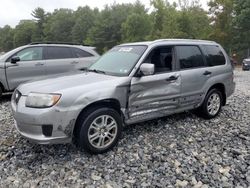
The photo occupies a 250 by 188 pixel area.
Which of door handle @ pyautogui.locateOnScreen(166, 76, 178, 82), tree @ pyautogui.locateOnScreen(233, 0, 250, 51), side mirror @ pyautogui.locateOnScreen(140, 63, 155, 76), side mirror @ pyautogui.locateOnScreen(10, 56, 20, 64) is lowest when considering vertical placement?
door handle @ pyautogui.locateOnScreen(166, 76, 178, 82)

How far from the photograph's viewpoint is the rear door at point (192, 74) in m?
5.85

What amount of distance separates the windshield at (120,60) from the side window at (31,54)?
12.4 ft

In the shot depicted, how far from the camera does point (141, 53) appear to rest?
17.6 ft

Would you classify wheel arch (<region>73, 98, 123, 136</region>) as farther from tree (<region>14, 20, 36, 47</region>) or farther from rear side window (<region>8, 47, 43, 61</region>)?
tree (<region>14, 20, 36, 47</region>)

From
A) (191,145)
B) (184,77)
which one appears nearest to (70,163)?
(191,145)

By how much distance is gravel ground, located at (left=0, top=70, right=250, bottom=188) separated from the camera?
164 inches

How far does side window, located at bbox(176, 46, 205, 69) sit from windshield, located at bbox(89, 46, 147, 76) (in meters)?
0.83

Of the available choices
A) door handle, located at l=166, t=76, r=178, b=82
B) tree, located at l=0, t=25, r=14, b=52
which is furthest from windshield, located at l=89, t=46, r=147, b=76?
tree, located at l=0, t=25, r=14, b=52

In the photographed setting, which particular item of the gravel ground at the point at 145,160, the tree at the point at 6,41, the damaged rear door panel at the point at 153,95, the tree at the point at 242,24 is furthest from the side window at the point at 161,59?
the tree at the point at 6,41

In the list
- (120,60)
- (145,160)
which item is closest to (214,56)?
(120,60)

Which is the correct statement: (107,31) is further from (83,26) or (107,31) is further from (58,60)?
(58,60)

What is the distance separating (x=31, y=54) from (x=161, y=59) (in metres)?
4.82

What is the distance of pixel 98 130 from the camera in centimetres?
466

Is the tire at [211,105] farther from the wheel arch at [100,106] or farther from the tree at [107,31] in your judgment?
the tree at [107,31]
